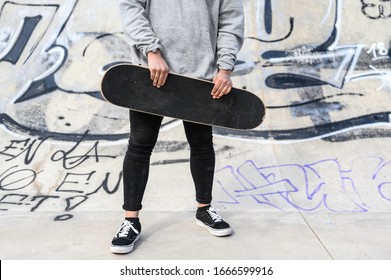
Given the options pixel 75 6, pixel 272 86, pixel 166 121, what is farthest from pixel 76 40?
pixel 272 86

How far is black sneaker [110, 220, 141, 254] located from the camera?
2666mm

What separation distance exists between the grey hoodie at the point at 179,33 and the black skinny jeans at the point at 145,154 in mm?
357

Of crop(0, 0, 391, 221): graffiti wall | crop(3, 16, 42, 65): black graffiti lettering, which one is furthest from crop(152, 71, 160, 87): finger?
crop(3, 16, 42, 65): black graffiti lettering

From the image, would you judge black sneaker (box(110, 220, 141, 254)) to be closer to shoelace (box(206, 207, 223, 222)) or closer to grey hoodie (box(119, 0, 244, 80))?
shoelace (box(206, 207, 223, 222))

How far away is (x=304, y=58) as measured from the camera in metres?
5.69

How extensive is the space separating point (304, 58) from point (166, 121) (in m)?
2.03

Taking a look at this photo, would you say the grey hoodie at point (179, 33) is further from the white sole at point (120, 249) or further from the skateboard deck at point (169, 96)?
the white sole at point (120, 249)

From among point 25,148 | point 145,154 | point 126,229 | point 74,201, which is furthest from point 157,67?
point 25,148

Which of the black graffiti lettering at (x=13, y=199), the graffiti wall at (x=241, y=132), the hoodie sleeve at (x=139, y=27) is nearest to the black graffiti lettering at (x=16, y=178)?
the graffiti wall at (x=241, y=132)

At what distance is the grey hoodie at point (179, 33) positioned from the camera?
2.64m

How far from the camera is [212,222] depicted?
3018mm

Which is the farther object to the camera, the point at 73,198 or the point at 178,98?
the point at 73,198

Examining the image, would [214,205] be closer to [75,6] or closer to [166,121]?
[166,121]

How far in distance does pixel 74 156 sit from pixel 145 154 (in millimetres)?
2068
